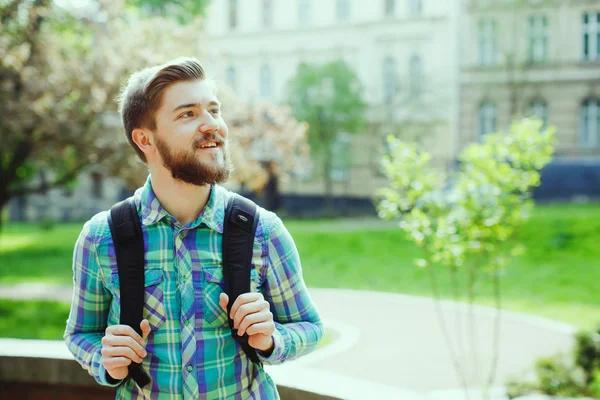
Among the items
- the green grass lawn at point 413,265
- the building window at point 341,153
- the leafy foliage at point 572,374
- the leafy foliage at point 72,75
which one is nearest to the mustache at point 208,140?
the leafy foliage at point 572,374

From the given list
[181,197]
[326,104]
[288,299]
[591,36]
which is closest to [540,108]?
[591,36]

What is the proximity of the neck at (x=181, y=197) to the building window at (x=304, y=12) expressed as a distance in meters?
34.9

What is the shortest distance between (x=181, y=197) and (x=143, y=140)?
8.2 inches

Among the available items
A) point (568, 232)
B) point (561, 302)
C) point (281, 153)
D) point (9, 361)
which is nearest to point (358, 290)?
point (561, 302)

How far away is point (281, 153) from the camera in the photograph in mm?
19500

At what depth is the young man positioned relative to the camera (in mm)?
1857

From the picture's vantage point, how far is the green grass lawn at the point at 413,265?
13.9m

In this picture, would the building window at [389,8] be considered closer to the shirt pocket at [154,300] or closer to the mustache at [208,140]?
the mustache at [208,140]

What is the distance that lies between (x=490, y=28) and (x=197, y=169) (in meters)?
31.6

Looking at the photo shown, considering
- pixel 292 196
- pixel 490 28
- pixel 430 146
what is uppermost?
pixel 490 28

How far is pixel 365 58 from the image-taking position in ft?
111

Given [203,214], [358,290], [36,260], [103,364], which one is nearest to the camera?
[103,364]

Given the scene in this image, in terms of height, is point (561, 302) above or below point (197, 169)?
below

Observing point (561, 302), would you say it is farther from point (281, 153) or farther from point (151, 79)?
point (151, 79)
